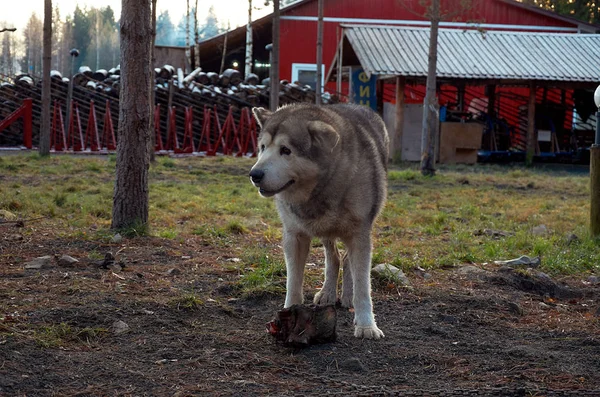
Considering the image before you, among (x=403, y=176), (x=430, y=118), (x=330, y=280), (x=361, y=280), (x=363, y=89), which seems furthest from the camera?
(x=363, y=89)

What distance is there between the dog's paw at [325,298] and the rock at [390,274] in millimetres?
802

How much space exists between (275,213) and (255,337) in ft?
19.0

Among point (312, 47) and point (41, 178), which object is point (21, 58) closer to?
point (312, 47)

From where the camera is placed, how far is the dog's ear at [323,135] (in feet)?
15.9

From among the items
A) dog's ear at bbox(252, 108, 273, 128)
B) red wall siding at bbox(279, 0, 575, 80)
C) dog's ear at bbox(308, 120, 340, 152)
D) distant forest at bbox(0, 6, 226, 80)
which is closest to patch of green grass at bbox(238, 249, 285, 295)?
dog's ear at bbox(252, 108, 273, 128)

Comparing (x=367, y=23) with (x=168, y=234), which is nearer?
(x=168, y=234)

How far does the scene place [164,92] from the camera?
2675 centimetres

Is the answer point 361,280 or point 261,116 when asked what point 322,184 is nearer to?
point 361,280

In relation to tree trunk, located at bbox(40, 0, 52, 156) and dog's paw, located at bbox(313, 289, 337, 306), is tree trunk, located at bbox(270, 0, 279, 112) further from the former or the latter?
dog's paw, located at bbox(313, 289, 337, 306)

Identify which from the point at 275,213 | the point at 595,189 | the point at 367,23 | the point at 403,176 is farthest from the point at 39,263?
the point at 367,23

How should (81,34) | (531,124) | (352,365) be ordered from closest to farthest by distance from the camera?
(352,365)
(531,124)
(81,34)

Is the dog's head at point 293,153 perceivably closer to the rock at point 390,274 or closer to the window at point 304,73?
the rock at point 390,274

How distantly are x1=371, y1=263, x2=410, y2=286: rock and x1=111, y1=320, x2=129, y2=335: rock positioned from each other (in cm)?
236

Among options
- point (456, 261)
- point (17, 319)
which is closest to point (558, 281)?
point (456, 261)
